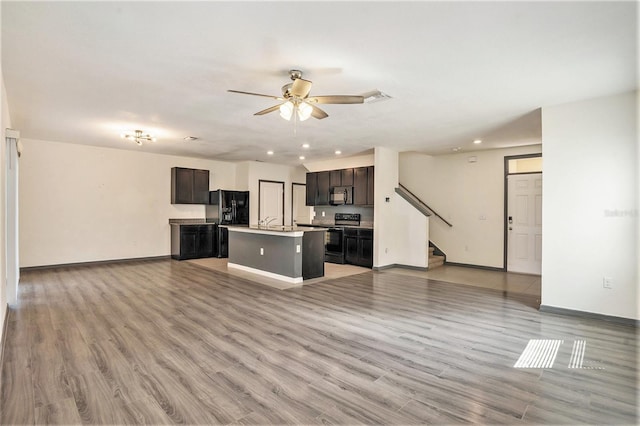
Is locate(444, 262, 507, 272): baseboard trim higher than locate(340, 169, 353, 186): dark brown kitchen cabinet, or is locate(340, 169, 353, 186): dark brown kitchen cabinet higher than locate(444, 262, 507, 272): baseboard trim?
locate(340, 169, 353, 186): dark brown kitchen cabinet

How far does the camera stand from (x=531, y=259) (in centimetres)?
691

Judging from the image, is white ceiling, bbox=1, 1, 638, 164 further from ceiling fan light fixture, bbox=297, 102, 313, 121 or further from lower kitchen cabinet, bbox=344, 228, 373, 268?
lower kitchen cabinet, bbox=344, 228, 373, 268

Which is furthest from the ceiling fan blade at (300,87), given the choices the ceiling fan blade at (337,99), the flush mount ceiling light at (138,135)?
the flush mount ceiling light at (138,135)

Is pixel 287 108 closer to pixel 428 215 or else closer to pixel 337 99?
pixel 337 99

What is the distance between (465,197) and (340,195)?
2.98 metres

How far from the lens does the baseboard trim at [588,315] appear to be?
3.77 m

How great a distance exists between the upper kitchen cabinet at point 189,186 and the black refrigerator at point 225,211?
29 cm

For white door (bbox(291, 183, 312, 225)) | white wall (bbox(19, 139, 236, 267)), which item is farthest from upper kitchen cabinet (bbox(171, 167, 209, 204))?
white door (bbox(291, 183, 312, 225))

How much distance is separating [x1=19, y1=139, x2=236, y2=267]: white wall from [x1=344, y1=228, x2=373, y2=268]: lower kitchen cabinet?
4382 mm

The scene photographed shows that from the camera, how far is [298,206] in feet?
36.3

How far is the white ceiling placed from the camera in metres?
2.32

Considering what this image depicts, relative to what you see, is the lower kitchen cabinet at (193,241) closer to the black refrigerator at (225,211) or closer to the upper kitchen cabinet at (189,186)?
the black refrigerator at (225,211)

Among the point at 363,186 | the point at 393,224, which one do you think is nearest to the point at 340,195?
the point at 363,186

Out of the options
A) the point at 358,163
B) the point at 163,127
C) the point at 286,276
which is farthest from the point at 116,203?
the point at 358,163
